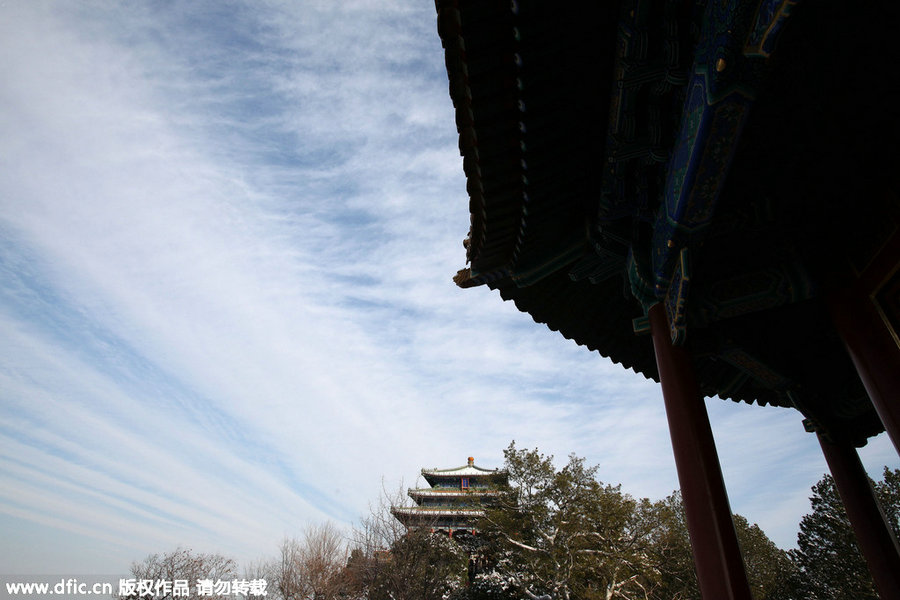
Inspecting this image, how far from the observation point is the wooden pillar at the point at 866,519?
4.77m

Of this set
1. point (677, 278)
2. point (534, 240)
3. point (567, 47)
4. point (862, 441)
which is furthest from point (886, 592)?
point (567, 47)

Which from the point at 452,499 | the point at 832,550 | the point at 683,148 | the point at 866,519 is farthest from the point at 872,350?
the point at 452,499

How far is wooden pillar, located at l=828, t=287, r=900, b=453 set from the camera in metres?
3.28

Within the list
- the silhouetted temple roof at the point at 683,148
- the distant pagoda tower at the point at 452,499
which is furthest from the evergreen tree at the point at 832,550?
the silhouetted temple roof at the point at 683,148

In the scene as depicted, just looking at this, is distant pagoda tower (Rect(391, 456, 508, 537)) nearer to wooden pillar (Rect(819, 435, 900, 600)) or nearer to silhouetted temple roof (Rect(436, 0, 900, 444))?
wooden pillar (Rect(819, 435, 900, 600))

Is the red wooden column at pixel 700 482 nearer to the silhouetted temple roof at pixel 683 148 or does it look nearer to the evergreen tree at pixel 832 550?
the silhouetted temple roof at pixel 683 148

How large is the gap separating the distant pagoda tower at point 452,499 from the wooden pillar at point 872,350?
24.3m

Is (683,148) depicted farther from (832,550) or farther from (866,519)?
(832,550)

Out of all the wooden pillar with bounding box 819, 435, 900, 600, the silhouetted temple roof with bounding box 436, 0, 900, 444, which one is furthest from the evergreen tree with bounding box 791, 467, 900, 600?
the silhouetted temple roof with bounding box 436, 0, 900, 444

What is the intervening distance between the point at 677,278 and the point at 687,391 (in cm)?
86

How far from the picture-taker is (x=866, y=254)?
377cm

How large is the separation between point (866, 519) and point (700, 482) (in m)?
3.36

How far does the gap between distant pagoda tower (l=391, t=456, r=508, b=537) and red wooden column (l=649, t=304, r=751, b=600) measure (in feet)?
78.9

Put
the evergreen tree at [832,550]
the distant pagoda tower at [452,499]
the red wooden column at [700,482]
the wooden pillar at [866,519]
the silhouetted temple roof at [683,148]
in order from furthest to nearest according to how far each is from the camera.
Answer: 1. the distant pagoda tower at [452,499]
2. the evergreen tree at [832,550]
3. the wooden pillar at [866,519]
4. the red wooden column at [700,482]
5. the silhouetted temple roof at [683,148]
